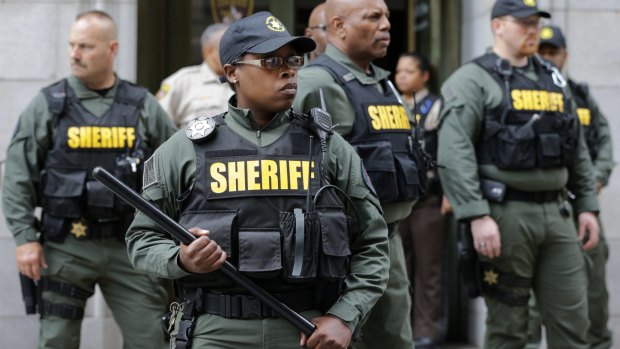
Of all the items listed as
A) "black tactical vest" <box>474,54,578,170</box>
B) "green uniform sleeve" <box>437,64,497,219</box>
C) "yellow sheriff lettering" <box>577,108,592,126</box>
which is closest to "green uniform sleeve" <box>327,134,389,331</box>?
"green uniform sleeve" <box>437,64,497,219</box>

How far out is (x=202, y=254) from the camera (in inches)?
136

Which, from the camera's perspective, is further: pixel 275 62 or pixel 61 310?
pixel 61 310

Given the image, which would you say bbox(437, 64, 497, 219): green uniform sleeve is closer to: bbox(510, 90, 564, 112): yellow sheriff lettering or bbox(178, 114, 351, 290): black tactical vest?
bbox(510, 90, 564, 112): yellow sheriff lettering

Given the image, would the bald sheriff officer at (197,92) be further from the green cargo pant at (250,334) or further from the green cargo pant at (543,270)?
the green cargo pant at (250,334)

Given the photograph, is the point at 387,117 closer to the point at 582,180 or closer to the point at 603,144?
the point at 582,180

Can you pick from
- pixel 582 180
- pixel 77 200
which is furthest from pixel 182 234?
pixel 582 180

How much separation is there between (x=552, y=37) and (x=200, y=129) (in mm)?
4128

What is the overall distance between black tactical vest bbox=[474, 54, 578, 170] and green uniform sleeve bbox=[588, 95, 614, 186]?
4.89ft

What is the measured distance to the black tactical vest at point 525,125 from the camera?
234 inches

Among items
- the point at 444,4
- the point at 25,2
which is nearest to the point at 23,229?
the point at 25,2

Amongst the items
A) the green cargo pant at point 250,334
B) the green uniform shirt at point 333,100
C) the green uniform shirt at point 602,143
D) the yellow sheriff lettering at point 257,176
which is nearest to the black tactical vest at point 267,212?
the yellow sheriff lettering at point 257,176

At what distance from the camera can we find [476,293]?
622 cm

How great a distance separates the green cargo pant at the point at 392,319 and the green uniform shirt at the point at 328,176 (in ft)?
4.16

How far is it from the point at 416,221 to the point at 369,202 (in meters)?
4.35
